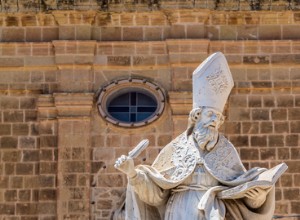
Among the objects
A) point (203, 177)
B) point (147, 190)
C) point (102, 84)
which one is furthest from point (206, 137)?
point (102, 84)

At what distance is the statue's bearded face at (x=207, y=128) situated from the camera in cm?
1659

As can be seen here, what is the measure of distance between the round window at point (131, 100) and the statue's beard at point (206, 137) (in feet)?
39.8

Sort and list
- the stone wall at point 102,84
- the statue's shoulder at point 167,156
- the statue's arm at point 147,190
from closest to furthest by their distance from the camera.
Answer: the statue's arm at point 147,190
the statue's shoulder at point 167,156
the stone wall at point 102,84

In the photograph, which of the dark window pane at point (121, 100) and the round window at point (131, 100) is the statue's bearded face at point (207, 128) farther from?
the dark window pane at point (121, 100)

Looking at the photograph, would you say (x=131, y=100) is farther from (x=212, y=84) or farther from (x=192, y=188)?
(x=192, y=188)

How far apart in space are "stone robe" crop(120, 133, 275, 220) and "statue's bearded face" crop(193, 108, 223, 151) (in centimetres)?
7

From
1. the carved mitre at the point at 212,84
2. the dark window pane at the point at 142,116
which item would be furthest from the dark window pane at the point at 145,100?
the carved mitre at the point at 212,84

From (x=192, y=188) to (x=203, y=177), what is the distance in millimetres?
163

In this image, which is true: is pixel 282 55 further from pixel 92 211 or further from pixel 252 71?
pixel 92 211

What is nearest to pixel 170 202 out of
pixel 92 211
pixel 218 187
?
pixel 218 187

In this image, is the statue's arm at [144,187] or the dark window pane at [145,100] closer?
the statue's arm at [144,187]

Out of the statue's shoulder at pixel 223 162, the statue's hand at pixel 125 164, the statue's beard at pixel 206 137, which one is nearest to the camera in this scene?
the statue's hand at pixel 125 164

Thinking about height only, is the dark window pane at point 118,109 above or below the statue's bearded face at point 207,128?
below

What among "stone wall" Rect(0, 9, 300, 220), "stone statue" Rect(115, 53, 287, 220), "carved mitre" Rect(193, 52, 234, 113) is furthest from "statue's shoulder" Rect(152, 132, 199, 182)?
"stone wall" Rect(0, 9, 300, 220)
